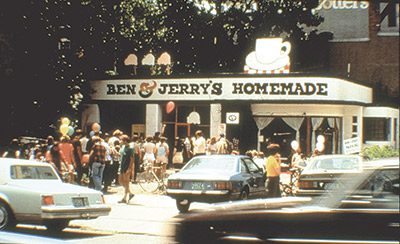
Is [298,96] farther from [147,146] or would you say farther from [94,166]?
[94,166]

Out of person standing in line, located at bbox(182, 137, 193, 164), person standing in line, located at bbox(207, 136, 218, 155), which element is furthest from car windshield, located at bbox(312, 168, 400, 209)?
person standing in line, located at bbox(182, 137, 193, 164)

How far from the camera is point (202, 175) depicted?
1488 centimetres

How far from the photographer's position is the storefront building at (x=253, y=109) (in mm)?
27672

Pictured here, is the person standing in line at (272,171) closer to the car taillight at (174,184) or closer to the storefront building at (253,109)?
the car taillight at (174,184)

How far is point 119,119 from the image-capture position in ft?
105

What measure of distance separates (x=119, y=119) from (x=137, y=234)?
2042 cm

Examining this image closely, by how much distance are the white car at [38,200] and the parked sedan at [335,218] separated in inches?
213

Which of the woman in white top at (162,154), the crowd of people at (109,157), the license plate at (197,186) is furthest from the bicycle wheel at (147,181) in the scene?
the license plate at (197,186)

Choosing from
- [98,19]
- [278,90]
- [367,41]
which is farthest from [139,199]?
[367,41]

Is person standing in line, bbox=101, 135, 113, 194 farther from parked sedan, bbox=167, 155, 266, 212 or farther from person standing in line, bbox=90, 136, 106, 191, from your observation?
parked sedan, bbox=167, 155, 266, 212

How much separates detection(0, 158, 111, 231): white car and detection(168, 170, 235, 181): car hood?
3.25m

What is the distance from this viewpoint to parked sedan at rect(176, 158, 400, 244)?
5.57 metres

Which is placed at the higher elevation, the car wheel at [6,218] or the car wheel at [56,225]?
the car wheel at [6,218]

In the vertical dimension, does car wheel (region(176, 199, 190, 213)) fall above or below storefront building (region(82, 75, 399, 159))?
below
